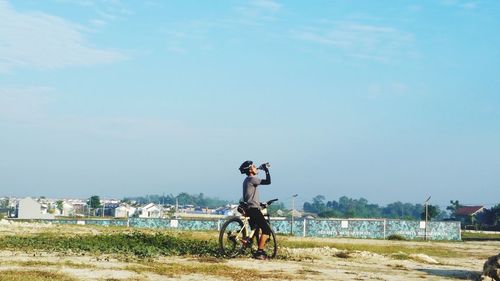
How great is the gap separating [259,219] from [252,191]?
70 centimetres

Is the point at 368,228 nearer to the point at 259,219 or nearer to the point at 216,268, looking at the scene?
the point at 259,219

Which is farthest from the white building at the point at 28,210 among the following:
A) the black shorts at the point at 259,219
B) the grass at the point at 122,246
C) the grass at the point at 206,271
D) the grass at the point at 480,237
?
the grass at the point at 206,271

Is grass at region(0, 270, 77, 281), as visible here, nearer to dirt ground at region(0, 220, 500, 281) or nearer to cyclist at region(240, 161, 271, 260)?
dirt ground at region(0, 220, 500, 281)

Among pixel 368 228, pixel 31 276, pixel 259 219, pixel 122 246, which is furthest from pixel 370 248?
pixel 368 228

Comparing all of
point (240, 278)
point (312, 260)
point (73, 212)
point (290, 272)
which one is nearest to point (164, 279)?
point (240, 278)

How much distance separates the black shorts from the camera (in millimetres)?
14469

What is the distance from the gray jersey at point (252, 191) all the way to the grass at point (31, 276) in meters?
5.28

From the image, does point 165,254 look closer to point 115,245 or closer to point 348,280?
point 115,245

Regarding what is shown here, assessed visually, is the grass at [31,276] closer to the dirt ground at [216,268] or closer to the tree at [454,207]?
the dirt ground at [216,268]

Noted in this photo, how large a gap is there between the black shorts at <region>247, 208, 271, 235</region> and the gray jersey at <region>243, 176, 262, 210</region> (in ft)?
0.42

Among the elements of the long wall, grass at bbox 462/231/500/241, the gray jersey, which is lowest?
grass at bbox 462/231/500/241

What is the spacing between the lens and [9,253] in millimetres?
13938

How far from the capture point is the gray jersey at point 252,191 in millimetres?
14453

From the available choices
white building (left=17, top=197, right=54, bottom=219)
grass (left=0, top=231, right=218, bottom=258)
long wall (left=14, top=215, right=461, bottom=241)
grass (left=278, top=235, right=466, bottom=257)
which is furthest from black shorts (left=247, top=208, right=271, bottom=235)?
white building (left=17, top=197, right=54, bottom=219)
